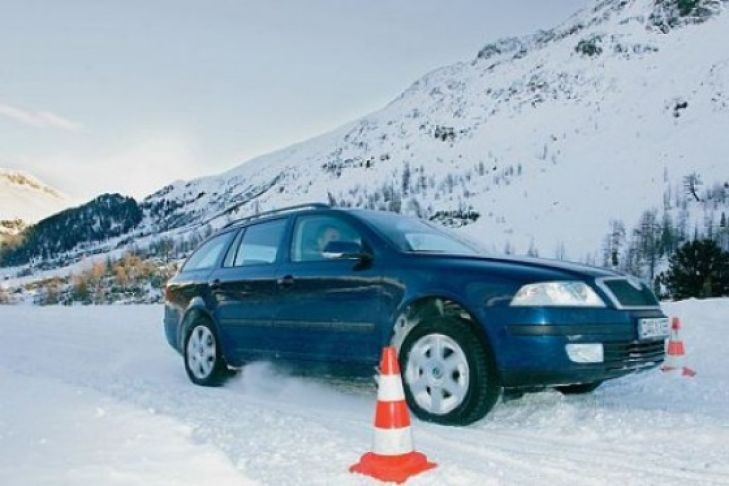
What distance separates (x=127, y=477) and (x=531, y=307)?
99.6 inches

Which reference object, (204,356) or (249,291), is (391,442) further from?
(204,356)

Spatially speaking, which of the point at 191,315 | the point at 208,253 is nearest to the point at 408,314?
the point at 191,315

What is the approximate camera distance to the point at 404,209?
12650 centimetres

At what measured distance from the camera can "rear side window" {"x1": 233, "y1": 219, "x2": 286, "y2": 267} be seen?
639cm

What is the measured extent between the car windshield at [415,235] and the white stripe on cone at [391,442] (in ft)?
6.59

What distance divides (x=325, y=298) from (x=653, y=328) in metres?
2.35

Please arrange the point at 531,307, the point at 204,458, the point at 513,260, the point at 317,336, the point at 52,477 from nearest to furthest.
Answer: the point at 52,477 → the point at 204,458 → the point at 531,307 → the point at 513,260 → the point at 317,336

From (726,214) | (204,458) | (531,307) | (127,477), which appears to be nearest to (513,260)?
(531,307)

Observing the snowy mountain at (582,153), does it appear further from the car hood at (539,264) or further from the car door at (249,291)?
the car hood at (539,264)

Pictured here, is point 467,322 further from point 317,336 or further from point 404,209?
point 404,209

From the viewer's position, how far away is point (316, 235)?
605 cm

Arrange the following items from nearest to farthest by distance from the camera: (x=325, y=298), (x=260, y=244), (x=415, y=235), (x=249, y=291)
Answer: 1. (x=325, y=298)
2. (x=415, y=235)
3. (x=249, y=291)
4. (x=260, y=244)

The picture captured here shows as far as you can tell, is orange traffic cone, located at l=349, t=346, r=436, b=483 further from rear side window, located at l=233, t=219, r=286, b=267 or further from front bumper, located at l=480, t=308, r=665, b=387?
rear side window, located at l=233, t=219, r=286, b=267

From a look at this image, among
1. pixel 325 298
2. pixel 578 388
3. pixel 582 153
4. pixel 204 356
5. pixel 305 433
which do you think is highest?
pixel 582 153
